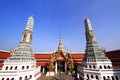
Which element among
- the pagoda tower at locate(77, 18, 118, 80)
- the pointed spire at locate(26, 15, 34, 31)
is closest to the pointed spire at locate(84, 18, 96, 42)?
the pagoda tower at locate(77, 18, 118, 80)

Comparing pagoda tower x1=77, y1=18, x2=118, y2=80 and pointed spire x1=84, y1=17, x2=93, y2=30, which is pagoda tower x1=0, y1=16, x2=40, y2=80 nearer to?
pagoda tower x1=77, y1=18, x2=118, y2=80

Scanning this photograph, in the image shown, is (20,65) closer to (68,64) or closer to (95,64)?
(68,64)

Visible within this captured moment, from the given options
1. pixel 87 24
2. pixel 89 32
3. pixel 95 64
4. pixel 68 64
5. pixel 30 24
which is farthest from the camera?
pixel 68 64

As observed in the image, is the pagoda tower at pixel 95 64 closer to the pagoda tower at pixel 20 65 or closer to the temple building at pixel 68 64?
the temple building at pixel 68 64

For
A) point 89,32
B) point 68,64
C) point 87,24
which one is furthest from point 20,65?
point 87,24

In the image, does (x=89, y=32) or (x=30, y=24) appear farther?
(x=30, y=24)

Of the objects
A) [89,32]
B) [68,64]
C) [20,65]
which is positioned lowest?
[68,64]

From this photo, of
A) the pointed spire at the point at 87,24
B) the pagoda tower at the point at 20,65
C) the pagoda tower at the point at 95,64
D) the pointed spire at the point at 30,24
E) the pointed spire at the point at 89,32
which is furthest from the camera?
the pointed spire at the point at 87,24

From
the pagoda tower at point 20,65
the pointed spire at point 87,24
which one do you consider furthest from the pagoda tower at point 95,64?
the pagoda tower at point 20,65

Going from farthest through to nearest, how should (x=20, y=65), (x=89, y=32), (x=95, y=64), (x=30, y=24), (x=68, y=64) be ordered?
(x=68, y=64) → (x=30, y=24) → (x=89, y=32) → (x=95, y=64) → (x=20, y=65)

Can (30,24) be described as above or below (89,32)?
above

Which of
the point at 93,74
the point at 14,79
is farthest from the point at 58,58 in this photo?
the point at 14,79

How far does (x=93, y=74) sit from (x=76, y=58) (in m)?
14.7

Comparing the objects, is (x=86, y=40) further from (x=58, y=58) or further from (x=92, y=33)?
(x=58, y=58)
